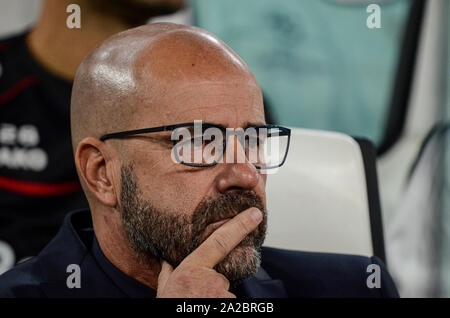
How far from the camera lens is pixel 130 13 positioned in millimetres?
1141

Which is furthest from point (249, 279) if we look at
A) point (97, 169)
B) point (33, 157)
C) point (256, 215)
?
point (33, 157)

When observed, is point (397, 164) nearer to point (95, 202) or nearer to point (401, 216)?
point (401, 216)

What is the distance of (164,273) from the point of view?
2.57 feet

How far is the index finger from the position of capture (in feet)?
2.39

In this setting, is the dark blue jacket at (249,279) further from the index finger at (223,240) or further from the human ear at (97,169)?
the index finger at (223,240)

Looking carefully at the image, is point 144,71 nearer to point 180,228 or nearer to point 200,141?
point 200,141

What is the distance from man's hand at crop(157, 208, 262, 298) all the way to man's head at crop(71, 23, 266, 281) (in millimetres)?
29

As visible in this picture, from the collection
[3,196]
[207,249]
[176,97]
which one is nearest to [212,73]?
[176,97]

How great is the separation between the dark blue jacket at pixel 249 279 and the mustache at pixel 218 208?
22 centimetres

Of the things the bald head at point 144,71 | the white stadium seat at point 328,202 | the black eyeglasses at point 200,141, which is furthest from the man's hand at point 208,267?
the white stadium seat at point 328,202

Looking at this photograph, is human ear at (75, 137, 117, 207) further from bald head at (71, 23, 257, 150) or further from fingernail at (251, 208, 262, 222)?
fingernail at (251, 208, 262, 222)

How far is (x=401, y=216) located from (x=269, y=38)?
871 millimetres

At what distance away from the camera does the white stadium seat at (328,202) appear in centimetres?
111

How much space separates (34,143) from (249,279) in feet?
3.09
